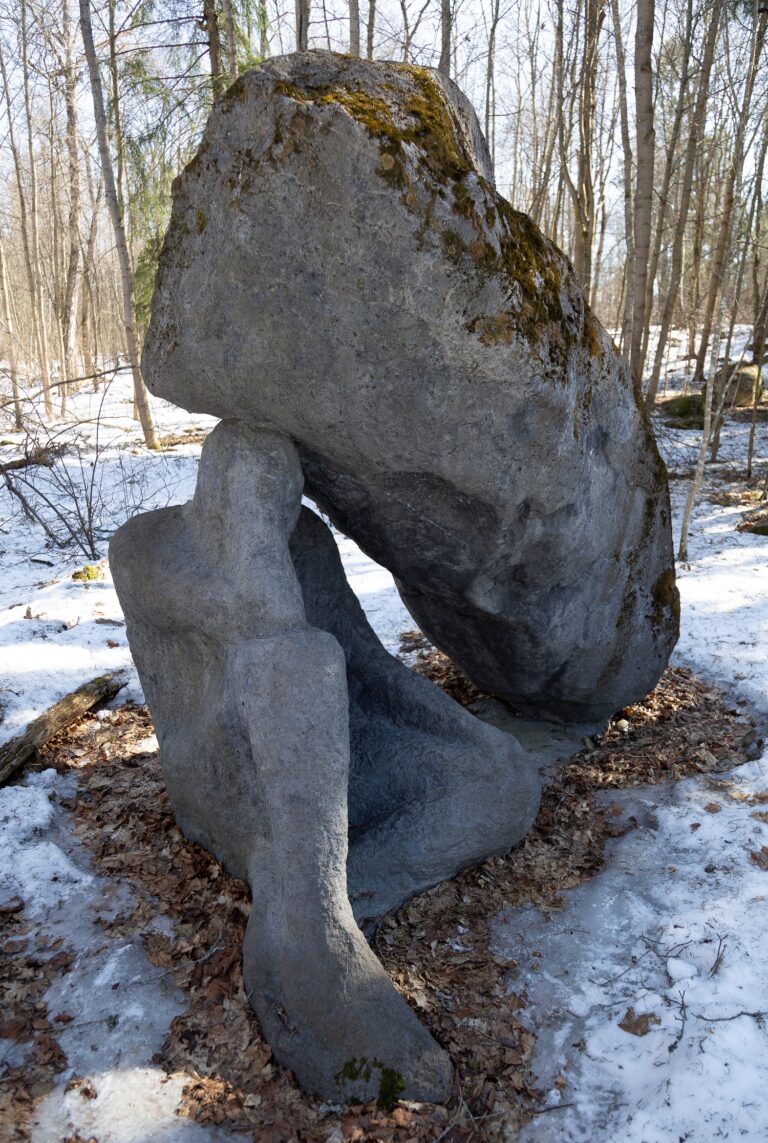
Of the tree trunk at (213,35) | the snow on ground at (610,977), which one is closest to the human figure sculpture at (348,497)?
the snow on ground at (610,977)

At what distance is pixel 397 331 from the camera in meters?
2.35

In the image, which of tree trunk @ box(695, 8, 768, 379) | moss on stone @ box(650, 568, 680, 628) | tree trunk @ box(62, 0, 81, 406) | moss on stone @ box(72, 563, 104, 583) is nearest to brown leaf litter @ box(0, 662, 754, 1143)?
moss on stone @ box(650, 568, 680, 628)

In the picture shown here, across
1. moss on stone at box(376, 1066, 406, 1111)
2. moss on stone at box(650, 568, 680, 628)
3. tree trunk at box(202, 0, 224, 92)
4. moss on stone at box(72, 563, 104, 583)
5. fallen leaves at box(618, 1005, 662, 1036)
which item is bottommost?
fallen leaves at box(618, 1005, 662, 1036)

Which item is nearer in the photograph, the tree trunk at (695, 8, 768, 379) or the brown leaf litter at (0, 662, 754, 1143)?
the brown leaf litter at (0, 662, 754, 1143)

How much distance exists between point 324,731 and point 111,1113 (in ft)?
3.81

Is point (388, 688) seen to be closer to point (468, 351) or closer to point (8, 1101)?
point (468, 351)

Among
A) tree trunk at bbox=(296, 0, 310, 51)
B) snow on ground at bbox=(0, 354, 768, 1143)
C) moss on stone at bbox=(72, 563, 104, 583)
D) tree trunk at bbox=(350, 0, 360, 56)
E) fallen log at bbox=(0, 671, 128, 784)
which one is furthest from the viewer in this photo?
tree trunk at bbox=(350, 0, 360, 56)

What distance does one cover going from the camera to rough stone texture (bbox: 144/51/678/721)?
2.21 meters

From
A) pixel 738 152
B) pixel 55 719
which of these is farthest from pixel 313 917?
pixel 738 152

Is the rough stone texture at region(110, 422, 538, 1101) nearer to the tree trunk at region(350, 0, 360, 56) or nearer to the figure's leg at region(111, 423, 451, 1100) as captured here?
the figure's leg at region(111, 423, 451, 1100)

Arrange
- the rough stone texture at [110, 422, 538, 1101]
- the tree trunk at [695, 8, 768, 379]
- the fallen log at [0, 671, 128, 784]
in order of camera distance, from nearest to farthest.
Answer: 1. the rough stone texture at [110, 422, 538, 1101]
2. the fallen log at [0, 671, 128, 784]
3. the tree trunk at [695, 8, 768, 379]

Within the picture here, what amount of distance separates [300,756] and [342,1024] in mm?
743

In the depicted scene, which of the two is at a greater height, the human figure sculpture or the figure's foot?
the human figure sculpture

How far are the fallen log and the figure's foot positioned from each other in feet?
6.71
